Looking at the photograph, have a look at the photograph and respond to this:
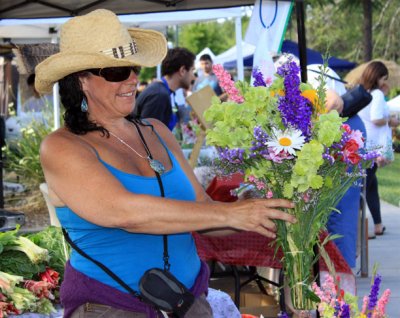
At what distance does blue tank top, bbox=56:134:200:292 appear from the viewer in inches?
A: 101

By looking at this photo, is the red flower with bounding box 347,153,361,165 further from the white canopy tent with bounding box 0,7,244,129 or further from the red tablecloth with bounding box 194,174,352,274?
the white canopy tent with bounding box 0,7,244,129

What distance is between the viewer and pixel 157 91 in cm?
691

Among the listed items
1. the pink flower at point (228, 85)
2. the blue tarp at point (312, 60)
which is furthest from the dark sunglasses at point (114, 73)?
the blue tarp at point (312, 60)

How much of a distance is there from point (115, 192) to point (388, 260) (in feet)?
20.2

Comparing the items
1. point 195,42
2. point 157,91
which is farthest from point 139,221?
point 195,42

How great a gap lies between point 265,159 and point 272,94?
24 centimetres

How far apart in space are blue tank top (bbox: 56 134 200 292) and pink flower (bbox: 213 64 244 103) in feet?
1.31

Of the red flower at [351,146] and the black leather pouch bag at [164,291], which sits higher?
the red flower at [351,146]

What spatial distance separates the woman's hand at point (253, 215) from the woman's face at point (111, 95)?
515mm

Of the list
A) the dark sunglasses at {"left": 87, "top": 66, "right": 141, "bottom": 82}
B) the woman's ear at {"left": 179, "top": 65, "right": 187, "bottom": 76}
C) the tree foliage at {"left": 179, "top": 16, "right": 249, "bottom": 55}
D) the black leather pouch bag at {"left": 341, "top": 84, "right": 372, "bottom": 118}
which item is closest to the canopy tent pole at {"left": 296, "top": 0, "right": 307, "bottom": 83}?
the dark sunglasses at {"left": 87, "top": 66, "right": 141, "bottom": 82}

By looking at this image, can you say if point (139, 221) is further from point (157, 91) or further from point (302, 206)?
point (157, 91)

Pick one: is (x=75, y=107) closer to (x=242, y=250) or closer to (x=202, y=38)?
(x=242, y=250)

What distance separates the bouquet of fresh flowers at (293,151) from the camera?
263cm

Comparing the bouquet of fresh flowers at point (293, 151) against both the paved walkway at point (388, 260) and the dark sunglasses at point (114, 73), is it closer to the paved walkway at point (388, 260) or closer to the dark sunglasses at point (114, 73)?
the dark sunglasses at point (114, 73)
